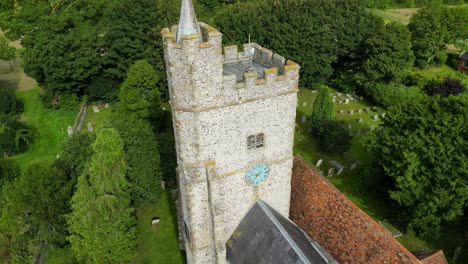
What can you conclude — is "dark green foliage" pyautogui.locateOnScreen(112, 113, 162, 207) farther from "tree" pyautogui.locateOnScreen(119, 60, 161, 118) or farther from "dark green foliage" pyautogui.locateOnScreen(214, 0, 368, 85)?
"dark green foliage" pyautogui.locateOnScreen(214, 0, 368, 85)

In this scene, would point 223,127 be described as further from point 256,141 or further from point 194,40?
point 194,40

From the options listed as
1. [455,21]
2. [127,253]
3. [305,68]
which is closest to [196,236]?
[127,253]

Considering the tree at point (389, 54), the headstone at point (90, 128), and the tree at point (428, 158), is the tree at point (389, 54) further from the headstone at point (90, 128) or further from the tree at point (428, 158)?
the headstone at point (90, 128)

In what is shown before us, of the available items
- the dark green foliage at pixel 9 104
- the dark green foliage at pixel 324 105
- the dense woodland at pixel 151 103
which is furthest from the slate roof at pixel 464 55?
the dark green foliage at pixel 9 104

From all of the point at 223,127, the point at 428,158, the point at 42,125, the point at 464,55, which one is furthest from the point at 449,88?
the point at 42,125

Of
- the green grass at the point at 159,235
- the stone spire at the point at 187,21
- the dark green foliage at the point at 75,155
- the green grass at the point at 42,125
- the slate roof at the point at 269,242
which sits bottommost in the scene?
the green grass at the point at 159,235

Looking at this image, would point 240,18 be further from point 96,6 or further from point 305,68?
point 96,6
